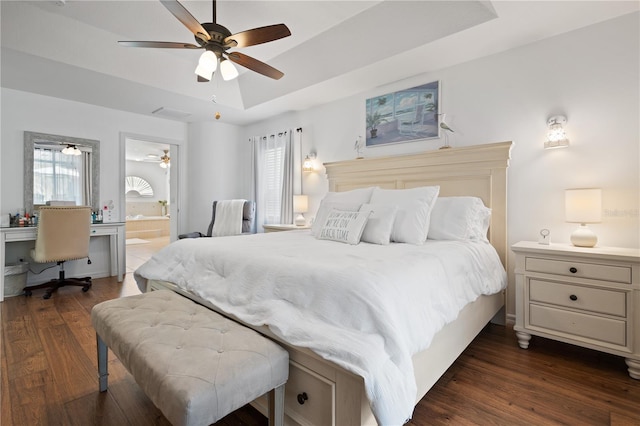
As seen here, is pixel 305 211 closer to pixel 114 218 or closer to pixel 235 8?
pixel 235 8

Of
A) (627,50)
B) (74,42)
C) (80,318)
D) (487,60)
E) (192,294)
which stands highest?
(74,42)

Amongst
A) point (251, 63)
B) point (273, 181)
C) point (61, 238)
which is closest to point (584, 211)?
point (251, 63)

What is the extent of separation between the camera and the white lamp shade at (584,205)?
208cm

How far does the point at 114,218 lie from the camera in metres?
4.46

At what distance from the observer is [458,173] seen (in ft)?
9.43

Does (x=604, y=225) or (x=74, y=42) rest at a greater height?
(x=74, y=42)

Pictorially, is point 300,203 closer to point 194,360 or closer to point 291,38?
point 291,38

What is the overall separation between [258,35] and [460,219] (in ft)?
6.72

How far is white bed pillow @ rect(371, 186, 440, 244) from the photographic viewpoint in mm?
2355

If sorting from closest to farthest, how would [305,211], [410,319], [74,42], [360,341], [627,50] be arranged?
[360,341] < [410,319] < [627,50] < [74,42] < [305,211]

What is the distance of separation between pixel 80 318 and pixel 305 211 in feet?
8.83

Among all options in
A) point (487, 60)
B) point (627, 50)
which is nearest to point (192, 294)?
point (487, 60)

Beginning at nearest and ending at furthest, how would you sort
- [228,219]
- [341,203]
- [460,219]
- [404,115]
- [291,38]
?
[460,219] → [341,203] → [291,38] → [404,115] → [228,219]

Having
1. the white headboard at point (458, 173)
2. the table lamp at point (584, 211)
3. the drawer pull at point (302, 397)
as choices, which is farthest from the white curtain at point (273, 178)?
the drawer pull at point (302, 397)
